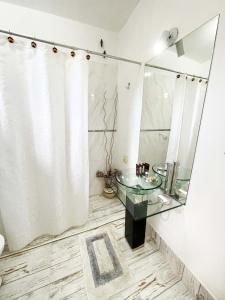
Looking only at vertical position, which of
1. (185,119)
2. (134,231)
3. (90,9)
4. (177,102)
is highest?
(90,9)

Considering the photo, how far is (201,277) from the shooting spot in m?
1.05

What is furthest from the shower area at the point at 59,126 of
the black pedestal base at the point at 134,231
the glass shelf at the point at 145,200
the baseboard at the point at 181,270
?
the baseboard at the point at 181,270

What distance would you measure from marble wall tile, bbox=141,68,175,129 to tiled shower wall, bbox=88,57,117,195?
656 mm

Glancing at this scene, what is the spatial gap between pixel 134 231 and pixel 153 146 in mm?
886

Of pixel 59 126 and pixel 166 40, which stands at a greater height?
pixel 166 40

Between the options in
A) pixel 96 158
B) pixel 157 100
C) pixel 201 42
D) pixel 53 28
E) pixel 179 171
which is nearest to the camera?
pixel 201 42

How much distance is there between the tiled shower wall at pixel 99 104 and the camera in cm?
193

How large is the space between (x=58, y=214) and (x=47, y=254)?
36 cm

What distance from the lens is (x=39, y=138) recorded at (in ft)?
4.22

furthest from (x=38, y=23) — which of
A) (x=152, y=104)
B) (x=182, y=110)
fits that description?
(x=182, y=110)

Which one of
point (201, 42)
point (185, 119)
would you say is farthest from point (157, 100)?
point (201, 42)

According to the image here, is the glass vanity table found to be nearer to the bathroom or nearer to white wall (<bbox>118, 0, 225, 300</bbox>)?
the bathroom

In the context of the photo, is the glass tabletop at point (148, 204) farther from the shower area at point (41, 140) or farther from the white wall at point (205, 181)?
the shower area at point (41, 140)

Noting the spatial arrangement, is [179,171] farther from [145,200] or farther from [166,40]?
[166,40]
